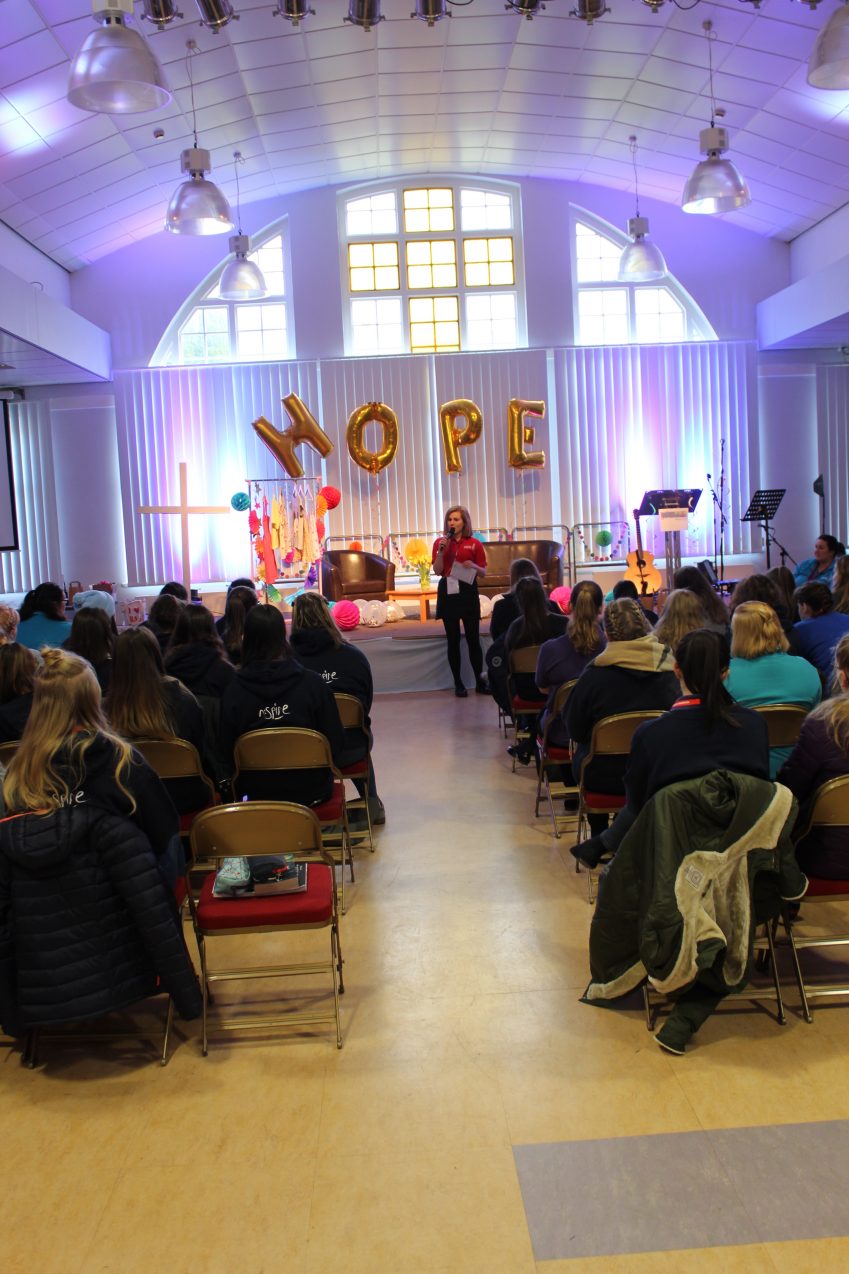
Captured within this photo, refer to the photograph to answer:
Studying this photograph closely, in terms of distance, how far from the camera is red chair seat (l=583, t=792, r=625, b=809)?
14.2 ft

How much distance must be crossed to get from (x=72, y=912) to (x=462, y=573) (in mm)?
6456

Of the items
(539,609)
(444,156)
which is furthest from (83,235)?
(539,609)

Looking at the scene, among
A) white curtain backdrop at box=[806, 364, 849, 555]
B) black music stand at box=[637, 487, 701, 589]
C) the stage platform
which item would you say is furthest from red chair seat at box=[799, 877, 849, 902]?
white curtain backdrop at box=[806, 364, 849, 555]

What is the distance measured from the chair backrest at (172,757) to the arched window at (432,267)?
11821 millimetres

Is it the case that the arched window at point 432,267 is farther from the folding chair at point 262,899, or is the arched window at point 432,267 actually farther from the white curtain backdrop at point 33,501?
the folding chair at point 262,899

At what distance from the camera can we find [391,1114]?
298 centimetres

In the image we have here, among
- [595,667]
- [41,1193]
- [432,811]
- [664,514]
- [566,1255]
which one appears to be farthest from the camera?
[664,514]

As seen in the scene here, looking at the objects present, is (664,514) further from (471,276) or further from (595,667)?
(595,667)

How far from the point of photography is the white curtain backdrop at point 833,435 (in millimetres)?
15367

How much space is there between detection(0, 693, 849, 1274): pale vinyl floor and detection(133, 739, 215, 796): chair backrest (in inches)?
34.2

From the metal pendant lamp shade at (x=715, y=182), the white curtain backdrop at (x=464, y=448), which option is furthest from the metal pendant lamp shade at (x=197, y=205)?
the white curtain backdrop at (x=464, y=448)

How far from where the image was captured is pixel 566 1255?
2.39 metres

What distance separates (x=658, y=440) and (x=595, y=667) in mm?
11317

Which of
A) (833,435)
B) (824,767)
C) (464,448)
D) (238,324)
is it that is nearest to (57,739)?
(824,767)
